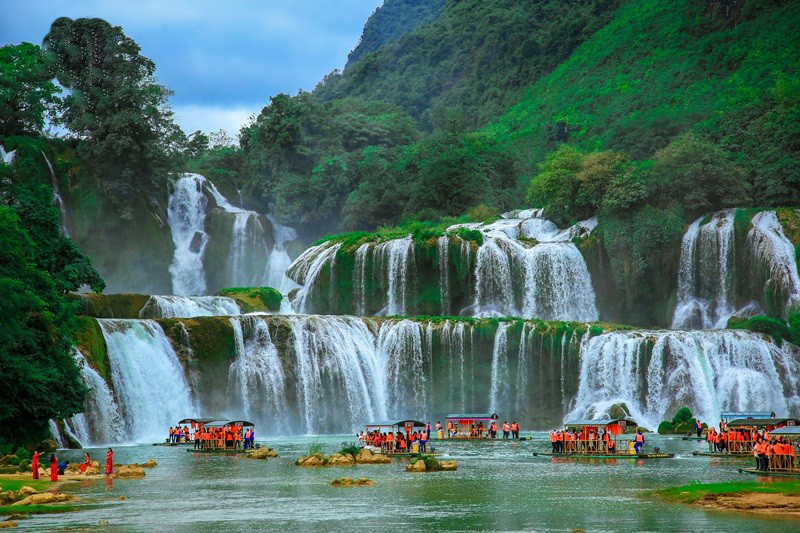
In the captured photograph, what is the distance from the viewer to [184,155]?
9044 cm

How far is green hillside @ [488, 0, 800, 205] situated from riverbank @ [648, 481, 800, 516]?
49.9 meters

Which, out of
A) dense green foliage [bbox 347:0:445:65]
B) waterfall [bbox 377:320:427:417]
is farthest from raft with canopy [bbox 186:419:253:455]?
dense green foliage [bbox 347:0:445:65]

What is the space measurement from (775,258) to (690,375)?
37.9 ft

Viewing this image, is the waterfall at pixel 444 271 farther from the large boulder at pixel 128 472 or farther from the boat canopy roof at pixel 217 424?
the large boulder at pixel 128 472

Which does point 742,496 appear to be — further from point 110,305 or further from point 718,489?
point 110,305

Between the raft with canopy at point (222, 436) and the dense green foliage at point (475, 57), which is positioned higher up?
the dense green foliage at point (475, 57)

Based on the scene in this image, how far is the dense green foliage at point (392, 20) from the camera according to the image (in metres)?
186

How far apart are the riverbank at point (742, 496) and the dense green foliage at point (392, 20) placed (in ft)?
518

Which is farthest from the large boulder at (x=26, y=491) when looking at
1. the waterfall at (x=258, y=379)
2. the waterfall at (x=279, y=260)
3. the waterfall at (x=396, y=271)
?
the waterfall at (x=279, y=260)

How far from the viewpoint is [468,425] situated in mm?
59969

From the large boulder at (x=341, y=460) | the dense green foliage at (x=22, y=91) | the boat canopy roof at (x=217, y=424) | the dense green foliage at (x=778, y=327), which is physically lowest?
the large boulder at (x=341, y=460)

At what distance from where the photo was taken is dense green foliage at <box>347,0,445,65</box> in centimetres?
18600

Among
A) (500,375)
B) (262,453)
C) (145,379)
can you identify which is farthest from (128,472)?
(500,375)

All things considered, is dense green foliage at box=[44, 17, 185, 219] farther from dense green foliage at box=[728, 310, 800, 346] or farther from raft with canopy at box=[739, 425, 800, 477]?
raft with canopy at box=[739, 425, 800, 477]
